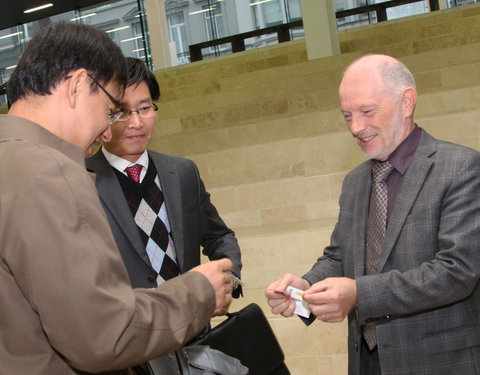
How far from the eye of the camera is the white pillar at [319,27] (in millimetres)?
8203

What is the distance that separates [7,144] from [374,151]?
1215mm

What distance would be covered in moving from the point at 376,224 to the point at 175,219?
77cm

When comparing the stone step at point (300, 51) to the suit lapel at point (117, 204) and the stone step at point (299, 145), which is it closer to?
the stone step at point (299, 145)

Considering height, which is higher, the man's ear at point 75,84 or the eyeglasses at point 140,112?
the man's ear at point 75,84

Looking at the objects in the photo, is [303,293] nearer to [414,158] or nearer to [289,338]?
[414,158]

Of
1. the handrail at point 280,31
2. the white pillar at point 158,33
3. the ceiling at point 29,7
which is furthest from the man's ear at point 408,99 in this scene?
the ceiling at point 29,7

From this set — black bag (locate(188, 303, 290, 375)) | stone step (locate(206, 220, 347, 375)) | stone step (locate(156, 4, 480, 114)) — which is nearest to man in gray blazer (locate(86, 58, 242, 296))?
black bag (locate(188, 303, 290, 375))

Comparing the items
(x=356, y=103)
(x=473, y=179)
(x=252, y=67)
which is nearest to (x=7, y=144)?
(x=356, y=103)

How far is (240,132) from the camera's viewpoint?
6664mm

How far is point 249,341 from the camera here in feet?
6.69

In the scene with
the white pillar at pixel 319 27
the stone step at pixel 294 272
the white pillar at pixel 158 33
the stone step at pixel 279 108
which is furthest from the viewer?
the white pillar at pixel 158 33

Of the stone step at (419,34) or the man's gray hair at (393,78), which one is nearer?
the man's gray hair at (393,78)

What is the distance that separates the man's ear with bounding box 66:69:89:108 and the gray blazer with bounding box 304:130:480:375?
1.02 metres

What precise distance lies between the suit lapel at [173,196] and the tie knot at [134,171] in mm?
78
